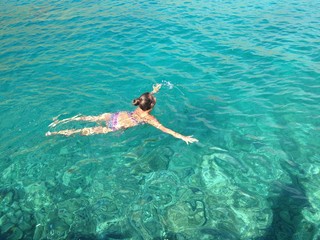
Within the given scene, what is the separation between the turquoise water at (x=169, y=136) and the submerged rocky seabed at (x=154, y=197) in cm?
3

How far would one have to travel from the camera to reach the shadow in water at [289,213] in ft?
22.0

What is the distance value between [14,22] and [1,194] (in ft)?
57.8

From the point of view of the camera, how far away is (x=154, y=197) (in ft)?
25.1

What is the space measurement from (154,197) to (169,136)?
2663mm

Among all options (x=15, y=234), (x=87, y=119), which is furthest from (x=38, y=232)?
(x=87, y=119)

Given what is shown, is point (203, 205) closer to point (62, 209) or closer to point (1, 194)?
point (62, 209)


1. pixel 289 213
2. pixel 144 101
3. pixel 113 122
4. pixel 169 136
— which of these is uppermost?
pixel 144 101

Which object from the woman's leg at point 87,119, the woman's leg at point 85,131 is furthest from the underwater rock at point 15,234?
the woman's leg at point 87,119

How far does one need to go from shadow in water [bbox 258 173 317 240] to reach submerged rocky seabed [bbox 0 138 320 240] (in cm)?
2

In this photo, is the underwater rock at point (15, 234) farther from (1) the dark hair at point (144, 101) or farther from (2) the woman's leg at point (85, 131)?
(1) the dark hair at point (144, 101)

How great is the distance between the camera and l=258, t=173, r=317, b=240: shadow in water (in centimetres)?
670

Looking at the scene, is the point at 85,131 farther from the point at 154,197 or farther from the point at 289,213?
the point at 289,213

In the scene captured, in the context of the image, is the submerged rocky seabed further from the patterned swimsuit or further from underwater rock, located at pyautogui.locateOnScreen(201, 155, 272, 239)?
the patterned swimsuit

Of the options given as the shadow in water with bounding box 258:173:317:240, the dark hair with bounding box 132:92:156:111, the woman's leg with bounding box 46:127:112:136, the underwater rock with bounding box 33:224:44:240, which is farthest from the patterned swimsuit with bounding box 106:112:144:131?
the shadow in water with bounding box 258:173:317:240
